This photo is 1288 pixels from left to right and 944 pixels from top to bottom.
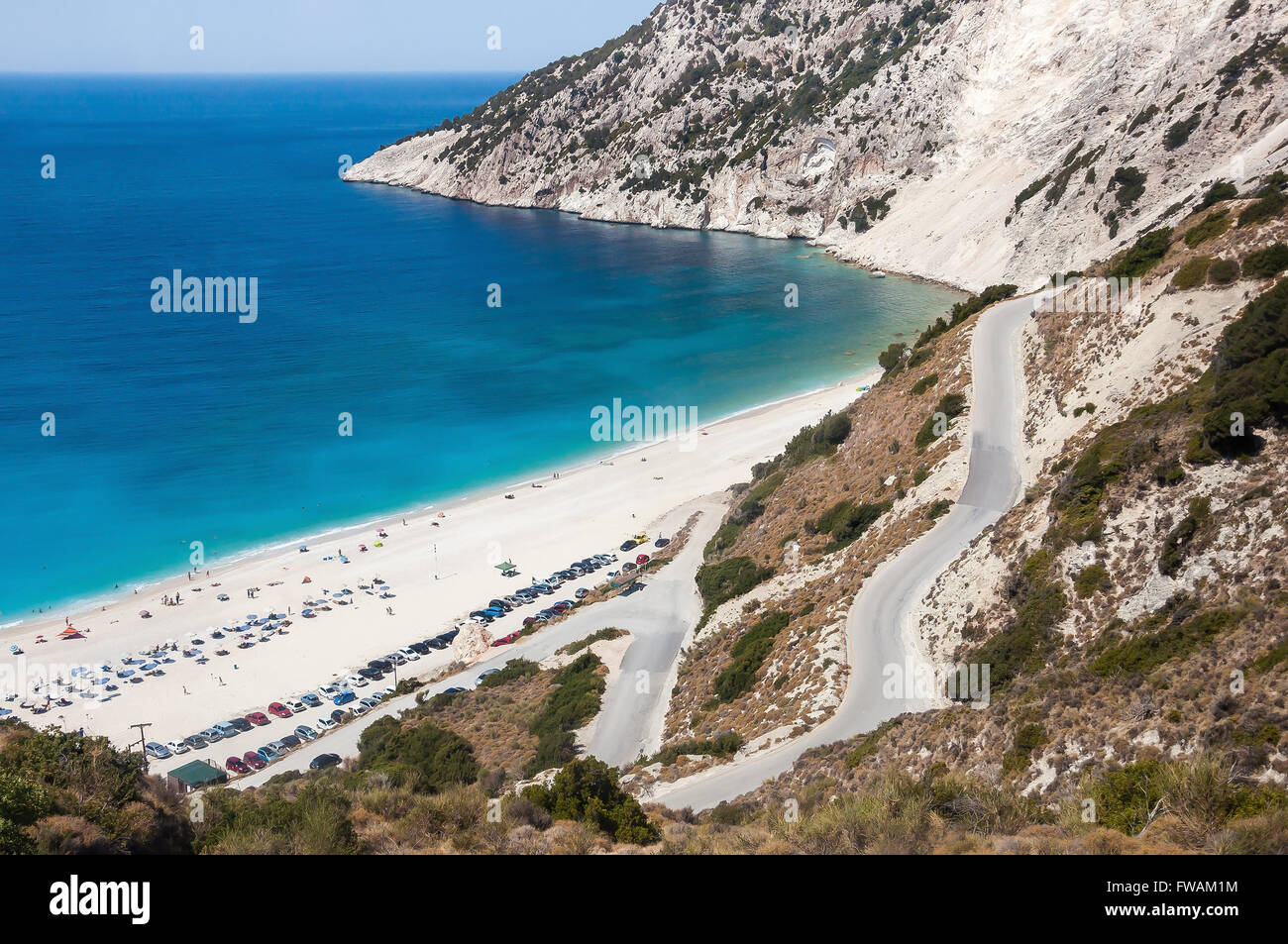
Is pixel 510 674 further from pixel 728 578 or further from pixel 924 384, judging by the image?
pixel 924 384

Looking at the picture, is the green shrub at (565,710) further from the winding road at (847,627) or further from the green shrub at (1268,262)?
the green shrub at (1268,262)

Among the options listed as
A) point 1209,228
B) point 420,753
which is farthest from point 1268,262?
point 420,753

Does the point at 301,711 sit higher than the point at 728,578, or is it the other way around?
the point at 728,578

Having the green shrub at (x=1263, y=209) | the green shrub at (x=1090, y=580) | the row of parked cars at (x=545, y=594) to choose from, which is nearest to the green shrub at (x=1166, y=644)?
the green shrub at (x=1090, y=580)

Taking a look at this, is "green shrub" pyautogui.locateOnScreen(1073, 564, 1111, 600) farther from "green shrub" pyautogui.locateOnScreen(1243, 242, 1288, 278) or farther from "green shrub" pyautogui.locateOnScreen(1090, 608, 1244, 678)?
"green shrub" pyautogui.locateOnScreen(1243, 242, 1288, 278)

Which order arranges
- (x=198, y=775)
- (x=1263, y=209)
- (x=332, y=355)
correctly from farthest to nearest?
(x=332, y=355)
(x=198, y=775)
(x=1263, y=209)
